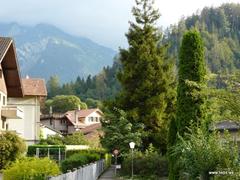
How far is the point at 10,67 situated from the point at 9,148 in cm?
848

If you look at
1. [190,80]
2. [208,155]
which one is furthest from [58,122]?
[208,155]

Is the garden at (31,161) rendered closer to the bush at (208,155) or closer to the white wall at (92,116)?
Answer: the bush at (208,155)

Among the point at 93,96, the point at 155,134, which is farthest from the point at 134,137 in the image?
the point at 93,96

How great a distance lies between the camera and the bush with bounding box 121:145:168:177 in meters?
38.0

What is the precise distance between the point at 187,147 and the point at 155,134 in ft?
85.1

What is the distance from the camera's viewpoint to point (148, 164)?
38719 millimetres

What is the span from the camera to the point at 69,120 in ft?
408

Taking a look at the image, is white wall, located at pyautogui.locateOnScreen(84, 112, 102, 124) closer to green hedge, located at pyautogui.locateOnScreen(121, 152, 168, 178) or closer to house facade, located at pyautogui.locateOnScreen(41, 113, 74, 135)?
house facade, located at pyautogui.locateOnScreen(41, 113, 74, 135)

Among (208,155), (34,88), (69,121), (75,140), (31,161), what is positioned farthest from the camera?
(69,121)

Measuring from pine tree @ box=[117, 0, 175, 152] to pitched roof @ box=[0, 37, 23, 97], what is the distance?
8647mm

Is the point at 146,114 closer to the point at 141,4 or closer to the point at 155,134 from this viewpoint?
the point at 155,134

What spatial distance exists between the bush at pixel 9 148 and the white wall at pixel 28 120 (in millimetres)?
29888

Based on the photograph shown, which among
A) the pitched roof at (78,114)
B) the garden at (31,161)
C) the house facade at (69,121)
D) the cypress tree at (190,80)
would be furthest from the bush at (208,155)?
the pitched roof at (78,114)

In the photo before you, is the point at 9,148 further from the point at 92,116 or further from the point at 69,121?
the point at 92,116
